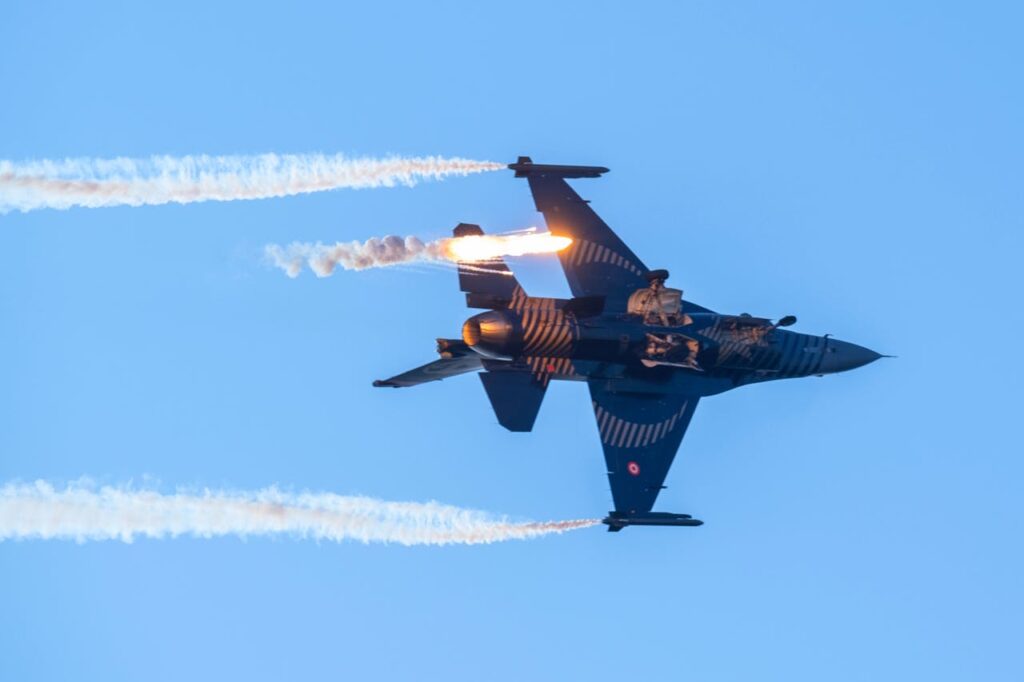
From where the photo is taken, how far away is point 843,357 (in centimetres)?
4794

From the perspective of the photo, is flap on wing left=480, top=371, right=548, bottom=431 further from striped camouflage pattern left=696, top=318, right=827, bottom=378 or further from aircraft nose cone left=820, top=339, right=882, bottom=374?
aircraft nose cone left=820, top=339, right=882, bottom=374

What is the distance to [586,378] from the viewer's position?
4434cm

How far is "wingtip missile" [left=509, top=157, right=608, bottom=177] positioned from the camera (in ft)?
147

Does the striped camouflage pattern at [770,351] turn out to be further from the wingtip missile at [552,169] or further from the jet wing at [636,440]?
the wingtip missile at [552,169]

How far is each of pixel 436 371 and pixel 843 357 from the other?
10793 millimetres

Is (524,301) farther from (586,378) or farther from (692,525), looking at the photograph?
(692,525)

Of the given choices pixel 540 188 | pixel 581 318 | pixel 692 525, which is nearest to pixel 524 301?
pixel 581 318

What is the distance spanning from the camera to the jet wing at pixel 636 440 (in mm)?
45156

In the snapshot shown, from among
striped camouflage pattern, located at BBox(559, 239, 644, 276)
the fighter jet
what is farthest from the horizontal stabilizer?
striped camouflage pattern, located at BBox(559, 239, 644, 276)

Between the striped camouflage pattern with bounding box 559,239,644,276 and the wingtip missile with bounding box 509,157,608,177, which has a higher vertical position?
the wingtip missile with bounding box 509,157,608,177

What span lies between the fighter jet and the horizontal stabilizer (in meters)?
0.02

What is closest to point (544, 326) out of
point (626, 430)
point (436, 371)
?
point (436, 371)

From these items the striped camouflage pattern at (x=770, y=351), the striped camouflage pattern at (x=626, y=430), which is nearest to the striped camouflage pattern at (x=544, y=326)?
the striped camouflage pattern at (x=626, y=430)

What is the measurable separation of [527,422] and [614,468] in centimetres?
342
